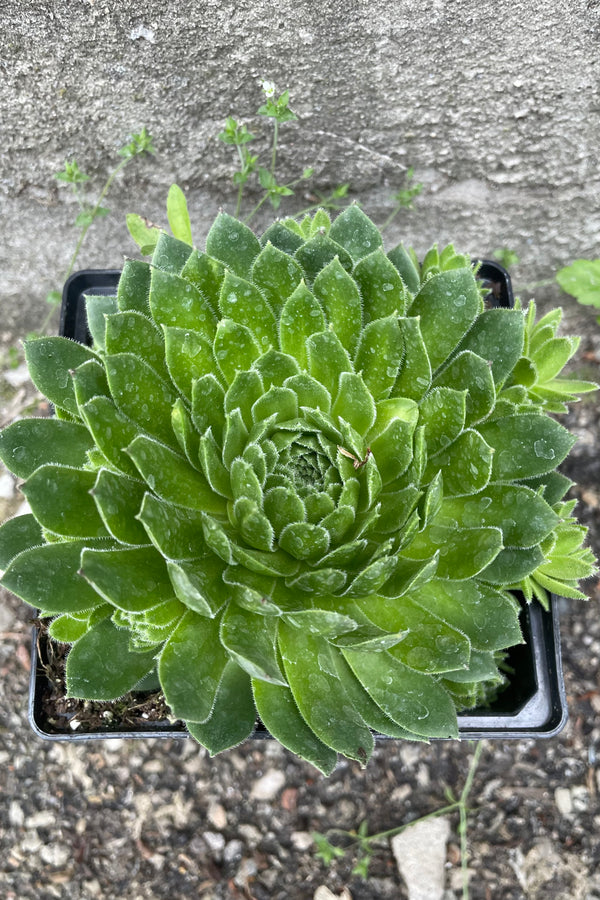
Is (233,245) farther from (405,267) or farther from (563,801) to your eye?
(563,801)

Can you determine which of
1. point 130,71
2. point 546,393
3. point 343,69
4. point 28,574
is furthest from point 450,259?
point 28,574

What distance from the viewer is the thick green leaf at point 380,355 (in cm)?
99

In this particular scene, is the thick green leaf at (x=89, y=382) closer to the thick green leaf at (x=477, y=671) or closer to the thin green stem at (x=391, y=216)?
the thick green leaf at (x=477, y=671)

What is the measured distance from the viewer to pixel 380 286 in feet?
3.38

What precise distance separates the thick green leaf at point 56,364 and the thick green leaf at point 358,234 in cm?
40

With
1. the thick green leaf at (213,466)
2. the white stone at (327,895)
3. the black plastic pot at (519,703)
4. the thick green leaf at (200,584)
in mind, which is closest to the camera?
the thick green leaf at (200,584)

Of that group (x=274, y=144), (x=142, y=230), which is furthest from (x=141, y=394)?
(x=274, y=144)

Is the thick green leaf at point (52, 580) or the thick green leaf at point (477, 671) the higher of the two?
the thick green leaf at point (52, 580)

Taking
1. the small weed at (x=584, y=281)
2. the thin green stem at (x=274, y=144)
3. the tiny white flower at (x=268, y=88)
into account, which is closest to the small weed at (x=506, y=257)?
the small weed at (x=584, y=281)

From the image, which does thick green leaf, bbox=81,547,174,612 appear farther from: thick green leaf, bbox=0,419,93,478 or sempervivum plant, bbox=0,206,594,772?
thick green leaf, bbox=0,419,93,478

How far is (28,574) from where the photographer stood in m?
0.91

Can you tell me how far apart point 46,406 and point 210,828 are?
Result: 3.61 feet

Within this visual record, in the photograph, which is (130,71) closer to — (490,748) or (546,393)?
(546,393)

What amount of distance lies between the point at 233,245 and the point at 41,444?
1.25ft
